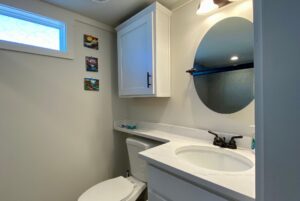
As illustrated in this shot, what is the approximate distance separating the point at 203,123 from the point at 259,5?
105cm

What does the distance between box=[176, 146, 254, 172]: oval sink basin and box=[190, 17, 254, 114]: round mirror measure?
0.32m

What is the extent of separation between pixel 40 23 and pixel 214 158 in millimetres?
1969

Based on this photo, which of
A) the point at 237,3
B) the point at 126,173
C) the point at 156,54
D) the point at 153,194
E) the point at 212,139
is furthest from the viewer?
the point at 126,173

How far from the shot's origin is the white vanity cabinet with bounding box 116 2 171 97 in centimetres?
142

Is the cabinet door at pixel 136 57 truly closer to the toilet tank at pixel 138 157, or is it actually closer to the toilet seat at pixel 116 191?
the toilet tank at pixel 138 157

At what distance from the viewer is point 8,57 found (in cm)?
130

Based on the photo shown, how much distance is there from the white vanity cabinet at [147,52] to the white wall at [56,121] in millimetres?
415

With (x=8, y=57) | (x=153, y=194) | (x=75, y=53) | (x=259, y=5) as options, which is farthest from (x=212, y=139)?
(x=8, y=57)

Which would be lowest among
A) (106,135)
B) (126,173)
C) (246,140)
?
(126,173)

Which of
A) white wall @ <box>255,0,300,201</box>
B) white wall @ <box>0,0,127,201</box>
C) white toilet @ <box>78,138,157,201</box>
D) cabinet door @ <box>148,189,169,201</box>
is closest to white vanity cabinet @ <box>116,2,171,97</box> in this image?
white wall @ <box>0,0,127,201</box>

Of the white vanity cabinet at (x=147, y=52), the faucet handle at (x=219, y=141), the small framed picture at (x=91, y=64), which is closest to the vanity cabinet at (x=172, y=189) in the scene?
the faucet handle at (x=219, y=141)

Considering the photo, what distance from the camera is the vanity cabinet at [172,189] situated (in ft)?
2.37

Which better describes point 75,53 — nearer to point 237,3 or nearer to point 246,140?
point 237,3

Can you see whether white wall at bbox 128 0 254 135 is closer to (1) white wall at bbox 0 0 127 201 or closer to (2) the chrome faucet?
(2) the chrome faucet
